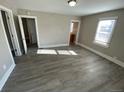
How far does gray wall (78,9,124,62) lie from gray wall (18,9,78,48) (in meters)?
1.31

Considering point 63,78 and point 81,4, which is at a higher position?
point 81,4

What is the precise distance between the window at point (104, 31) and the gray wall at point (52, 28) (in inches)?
83.6

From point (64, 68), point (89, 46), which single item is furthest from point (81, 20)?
point (64, 68)

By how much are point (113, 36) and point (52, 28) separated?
351 cm

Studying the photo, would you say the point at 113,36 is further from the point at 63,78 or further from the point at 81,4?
the point at 63,78

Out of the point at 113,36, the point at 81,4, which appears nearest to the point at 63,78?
the point at 81,4

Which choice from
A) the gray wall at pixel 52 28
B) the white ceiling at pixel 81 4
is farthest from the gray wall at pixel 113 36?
the gray wall at pixel 52 28

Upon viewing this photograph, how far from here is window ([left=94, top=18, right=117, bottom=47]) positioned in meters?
3.47

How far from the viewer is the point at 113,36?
334cm

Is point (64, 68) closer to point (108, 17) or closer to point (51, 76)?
point (51, 76)

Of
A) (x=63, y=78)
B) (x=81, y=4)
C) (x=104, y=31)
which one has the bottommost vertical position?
(x=63, y=78)

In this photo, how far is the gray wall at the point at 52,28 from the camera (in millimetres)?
4357

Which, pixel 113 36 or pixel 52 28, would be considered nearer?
pixel 113 36

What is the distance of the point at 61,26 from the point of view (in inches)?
198
